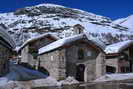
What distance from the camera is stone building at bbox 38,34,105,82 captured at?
2548cm

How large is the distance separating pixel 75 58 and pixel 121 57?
30.2 feet

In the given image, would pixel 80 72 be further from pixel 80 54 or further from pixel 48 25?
pixel 48 25

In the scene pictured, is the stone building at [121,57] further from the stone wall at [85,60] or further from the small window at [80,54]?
the small window at [80,54]

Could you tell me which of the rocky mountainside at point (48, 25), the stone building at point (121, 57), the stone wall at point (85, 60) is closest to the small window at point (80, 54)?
the stone wall at point (85, 60)

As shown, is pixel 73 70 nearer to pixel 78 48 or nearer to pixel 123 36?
pixel 78 48

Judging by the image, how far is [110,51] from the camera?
33312mm

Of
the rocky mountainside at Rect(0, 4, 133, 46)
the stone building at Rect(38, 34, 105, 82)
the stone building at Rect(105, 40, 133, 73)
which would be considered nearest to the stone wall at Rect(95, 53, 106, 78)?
the stone building at Rect(38, 34, 105, 82)

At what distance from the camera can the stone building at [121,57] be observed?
107 feet

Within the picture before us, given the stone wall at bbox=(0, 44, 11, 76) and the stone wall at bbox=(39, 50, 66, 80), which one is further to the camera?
the stone wall at bbox=(39, 50, 66, 80)

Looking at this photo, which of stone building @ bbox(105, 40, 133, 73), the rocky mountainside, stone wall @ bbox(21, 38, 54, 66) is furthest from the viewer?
the rocky mountainside

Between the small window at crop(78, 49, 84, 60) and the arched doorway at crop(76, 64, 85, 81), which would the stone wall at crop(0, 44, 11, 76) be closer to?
the small window at crop(78, 49, 84, 60)

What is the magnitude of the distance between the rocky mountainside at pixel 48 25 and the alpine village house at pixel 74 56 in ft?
149

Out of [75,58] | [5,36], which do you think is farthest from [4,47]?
[75,58]

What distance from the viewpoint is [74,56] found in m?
Answer: 27.1
